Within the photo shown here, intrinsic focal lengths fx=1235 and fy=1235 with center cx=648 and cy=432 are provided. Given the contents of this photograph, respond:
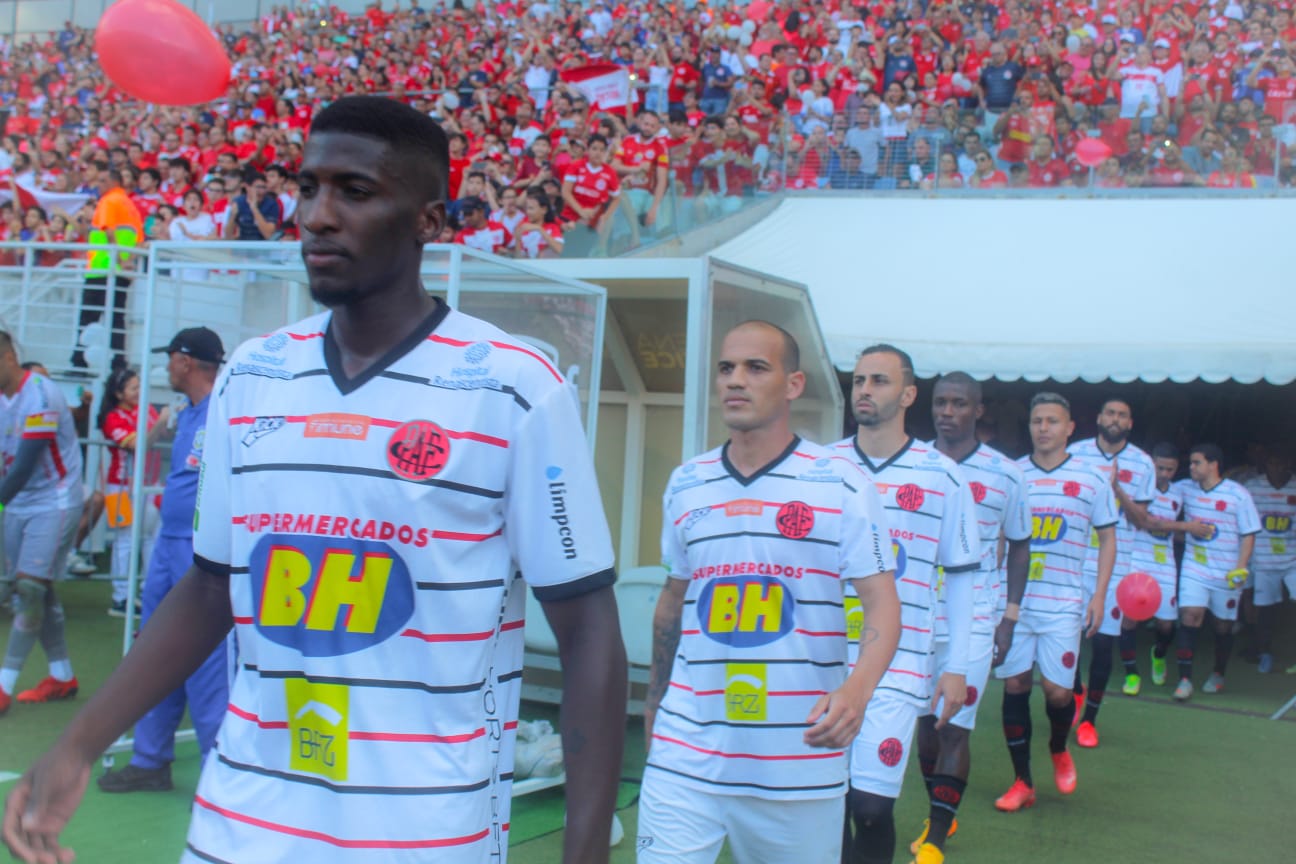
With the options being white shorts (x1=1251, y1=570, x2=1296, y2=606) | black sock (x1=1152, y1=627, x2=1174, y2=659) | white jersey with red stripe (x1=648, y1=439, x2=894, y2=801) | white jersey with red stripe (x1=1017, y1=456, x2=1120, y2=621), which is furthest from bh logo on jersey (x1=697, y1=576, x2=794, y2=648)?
white shorts (x1=1251, y1=570, x2=1296, y2=606)

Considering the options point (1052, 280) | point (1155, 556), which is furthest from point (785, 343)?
point (1052, 280)

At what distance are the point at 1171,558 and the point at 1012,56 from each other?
6.76 meters

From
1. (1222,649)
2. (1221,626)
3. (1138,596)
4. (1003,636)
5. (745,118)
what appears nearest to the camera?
(1003,636)

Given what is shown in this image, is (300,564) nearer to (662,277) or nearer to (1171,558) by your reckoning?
(662,277)

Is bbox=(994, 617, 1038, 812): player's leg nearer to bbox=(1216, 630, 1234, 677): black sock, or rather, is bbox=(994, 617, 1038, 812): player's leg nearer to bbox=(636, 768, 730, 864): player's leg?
bbox=(636, 768, 730, 864): player's leg

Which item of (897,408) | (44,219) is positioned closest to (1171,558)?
(897,408)

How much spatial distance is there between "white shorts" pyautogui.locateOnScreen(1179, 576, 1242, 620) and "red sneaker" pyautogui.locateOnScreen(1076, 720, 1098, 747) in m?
2.42

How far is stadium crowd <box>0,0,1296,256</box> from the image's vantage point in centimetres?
1234

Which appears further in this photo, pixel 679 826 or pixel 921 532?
pixel 921 532

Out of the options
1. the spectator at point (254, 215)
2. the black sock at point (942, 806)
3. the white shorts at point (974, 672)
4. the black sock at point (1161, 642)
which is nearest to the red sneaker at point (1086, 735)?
the black sock at point (1161, 642)

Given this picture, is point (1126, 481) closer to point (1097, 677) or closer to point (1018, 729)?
point (1097, 677)

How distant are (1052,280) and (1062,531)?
5.12 meters

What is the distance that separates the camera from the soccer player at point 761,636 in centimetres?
370

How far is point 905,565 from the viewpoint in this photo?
4945mm
